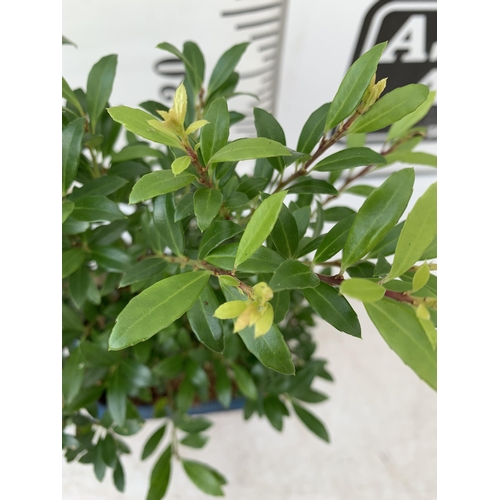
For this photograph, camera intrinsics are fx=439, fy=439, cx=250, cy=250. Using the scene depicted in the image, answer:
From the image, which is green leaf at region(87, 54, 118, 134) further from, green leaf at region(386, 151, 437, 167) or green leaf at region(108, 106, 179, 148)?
green leaf at region(386, 151, 437, 167)

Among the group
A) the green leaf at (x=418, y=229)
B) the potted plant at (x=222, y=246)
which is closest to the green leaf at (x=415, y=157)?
the potted plant at (x=222, y=246)

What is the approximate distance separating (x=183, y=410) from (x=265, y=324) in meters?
0.50

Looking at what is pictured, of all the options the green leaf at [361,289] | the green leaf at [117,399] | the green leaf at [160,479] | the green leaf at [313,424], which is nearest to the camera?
the green leaf at [361,289]

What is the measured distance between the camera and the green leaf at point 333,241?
0.40m

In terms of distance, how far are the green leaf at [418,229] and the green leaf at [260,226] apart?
0.09 metres

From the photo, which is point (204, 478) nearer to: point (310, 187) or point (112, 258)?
point (112, 258)

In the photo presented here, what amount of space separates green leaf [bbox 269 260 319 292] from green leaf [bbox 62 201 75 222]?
238mm

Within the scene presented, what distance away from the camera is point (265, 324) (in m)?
0.29

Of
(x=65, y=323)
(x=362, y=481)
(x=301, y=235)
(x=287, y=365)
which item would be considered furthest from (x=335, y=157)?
(x=362, y=481)

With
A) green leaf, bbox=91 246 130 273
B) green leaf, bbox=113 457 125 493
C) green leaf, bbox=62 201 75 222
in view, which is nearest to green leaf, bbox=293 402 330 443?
green leaf, bbox=113 457 125 493

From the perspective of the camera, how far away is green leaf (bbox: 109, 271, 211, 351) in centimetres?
32

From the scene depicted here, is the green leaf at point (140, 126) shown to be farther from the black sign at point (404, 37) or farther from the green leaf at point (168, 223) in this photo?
the black sign at point (404, 37)

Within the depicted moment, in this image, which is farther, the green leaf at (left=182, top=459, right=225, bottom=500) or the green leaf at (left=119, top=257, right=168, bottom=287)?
the green leaf at (left=182, top=459, right=225, bottom=500)

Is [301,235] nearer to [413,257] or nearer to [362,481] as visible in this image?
[413,257]
